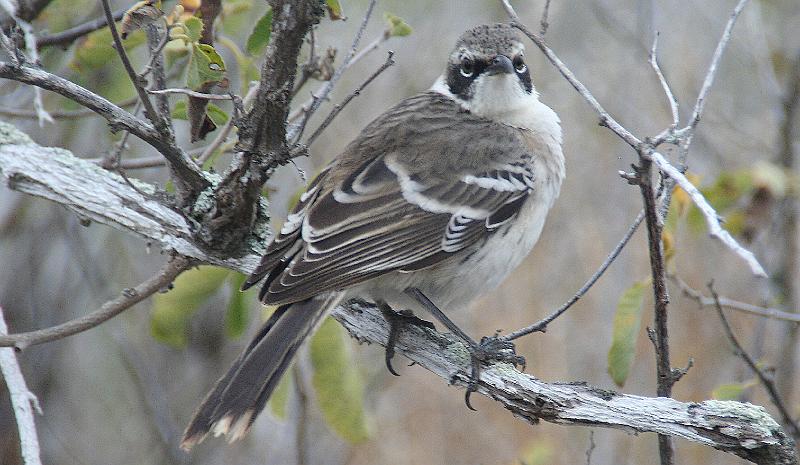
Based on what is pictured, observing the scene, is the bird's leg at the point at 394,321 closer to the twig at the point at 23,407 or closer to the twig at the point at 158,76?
the twig at the point at 158,76

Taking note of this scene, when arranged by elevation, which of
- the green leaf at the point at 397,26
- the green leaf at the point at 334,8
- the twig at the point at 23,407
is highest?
the green leaf at the point at 397,26

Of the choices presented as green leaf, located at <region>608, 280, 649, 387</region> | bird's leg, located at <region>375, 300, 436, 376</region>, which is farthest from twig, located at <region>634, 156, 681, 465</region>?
bird's leg, located at <region>375, 300, 436, 376</region>

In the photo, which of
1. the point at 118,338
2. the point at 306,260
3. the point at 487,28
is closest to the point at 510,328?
the point at 118,338

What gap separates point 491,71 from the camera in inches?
150

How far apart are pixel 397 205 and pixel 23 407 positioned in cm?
145

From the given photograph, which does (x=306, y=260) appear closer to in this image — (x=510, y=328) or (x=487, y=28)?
(x=487, y=28)

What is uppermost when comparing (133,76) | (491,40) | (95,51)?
(491,40)

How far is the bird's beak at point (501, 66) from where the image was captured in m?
3.73

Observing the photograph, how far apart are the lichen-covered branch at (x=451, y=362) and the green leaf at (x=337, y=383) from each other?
0.20 meters

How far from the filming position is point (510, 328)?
265 inches

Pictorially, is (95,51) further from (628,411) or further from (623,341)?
(628,411)

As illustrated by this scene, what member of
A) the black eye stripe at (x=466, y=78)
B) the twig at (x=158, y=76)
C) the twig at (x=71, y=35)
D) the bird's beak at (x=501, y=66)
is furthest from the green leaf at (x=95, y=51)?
the bird's beak at (x=501, y=66)

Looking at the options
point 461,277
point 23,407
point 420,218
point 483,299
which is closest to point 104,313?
point 23,407

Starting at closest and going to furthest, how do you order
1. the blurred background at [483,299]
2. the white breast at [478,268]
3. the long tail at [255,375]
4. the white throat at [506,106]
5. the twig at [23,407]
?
the twig at [23,407], the long tail at [255,375], the white breast at [478,268], the white throat at [506,106], the blurred background at [483,299]
